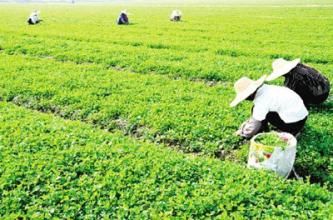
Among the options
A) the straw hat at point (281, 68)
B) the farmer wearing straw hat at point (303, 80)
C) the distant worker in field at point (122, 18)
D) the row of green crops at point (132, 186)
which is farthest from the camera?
the distant worker in field at point (122, 18)

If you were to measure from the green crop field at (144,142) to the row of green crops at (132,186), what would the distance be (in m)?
0.02

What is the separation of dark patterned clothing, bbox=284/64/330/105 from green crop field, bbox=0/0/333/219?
0.40m

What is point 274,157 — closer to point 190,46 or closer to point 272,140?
point 272,140

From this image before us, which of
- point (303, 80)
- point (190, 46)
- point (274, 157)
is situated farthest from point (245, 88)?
point (190, 46)

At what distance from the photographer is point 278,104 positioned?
7207mm

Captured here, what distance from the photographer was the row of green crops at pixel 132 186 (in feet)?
18.1

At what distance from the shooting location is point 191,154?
7.75m

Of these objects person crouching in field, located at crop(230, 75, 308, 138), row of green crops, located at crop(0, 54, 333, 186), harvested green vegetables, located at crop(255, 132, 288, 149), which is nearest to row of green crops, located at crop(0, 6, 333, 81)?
row of green crops, located at crop(0, 54, 333, 186)

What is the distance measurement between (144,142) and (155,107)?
173cm

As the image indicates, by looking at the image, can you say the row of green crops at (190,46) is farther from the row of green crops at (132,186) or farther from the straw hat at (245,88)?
the row of green crops at (132,186)

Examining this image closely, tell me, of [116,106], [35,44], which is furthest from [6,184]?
[35,44]

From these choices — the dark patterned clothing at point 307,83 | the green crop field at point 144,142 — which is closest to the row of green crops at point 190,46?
the green crop field at point 144,142

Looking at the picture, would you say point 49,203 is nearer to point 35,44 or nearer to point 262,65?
point 262,65

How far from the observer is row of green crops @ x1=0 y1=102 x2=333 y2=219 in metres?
5.52
